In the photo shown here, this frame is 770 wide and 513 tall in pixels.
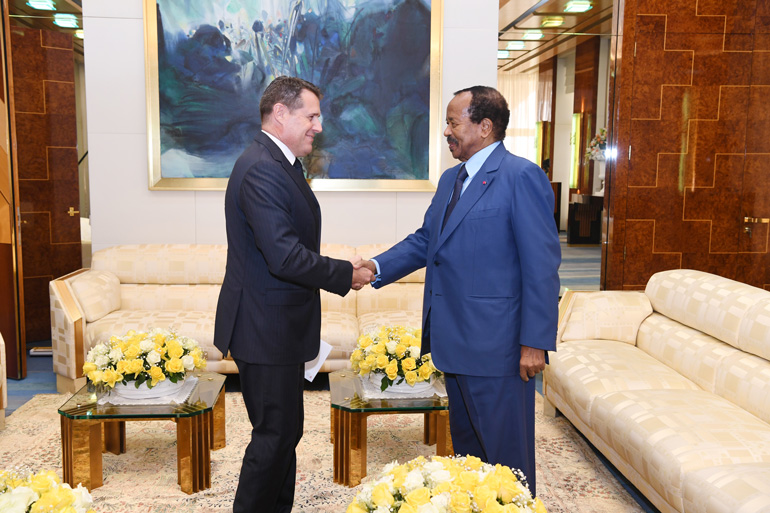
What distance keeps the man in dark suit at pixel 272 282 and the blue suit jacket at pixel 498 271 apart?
18.5 inches

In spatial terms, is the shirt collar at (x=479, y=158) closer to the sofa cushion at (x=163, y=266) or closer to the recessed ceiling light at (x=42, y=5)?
the sofa cushion at (x=163, y=266)

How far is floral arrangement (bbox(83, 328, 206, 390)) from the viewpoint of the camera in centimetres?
296

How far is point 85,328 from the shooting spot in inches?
171

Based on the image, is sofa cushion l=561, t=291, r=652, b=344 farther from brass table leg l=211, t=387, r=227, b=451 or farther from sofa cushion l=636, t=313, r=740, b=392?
brass table leg l=211, t=387, r=227, b=451

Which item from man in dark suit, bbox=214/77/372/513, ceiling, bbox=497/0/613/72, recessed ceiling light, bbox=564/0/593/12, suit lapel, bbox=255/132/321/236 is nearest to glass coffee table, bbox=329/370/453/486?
man in dark suit, bbox=214/77/372/513

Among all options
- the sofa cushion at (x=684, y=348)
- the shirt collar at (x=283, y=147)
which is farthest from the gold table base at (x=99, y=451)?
the sofa cushion at (x=684, y=348)

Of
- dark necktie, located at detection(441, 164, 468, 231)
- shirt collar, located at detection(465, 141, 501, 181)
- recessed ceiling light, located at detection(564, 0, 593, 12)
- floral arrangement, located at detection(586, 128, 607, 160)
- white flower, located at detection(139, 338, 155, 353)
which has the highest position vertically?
recessed ceiling light, located at detection(564, 0, 593, 12)

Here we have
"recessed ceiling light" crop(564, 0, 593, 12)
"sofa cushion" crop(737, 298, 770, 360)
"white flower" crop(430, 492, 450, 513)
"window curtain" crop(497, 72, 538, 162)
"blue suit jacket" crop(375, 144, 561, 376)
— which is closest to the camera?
"white flower" crop(430, 492, 450, 513)

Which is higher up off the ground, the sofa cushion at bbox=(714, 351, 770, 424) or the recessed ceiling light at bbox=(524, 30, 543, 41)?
the recessed ceiling light at bbox=(524, 30, 543, 41)

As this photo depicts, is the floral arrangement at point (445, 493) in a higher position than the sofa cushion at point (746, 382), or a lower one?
higher

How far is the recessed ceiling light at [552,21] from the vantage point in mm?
7496

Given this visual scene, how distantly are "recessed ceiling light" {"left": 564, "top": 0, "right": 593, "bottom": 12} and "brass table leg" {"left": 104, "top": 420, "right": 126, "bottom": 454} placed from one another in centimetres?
581

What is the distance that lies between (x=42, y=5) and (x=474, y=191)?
4.90m

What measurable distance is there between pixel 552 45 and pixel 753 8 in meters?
4.27
